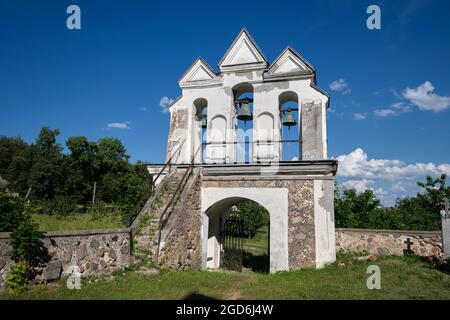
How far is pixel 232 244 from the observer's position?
1404 cm

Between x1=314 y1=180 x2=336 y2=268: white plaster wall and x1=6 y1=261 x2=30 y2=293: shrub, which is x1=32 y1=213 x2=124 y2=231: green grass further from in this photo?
x1=314 y1=180 x2=336 y2=268: white plaster wall

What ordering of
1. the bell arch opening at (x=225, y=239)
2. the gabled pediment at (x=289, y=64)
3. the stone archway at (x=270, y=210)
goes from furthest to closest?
the bell arch opening at (x=225, y=239)
the gabled pediment at (x=289, y=64)
the stone archway at (x=270, y=210)

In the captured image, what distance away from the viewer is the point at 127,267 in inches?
341

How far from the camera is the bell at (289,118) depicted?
12023 millimetres

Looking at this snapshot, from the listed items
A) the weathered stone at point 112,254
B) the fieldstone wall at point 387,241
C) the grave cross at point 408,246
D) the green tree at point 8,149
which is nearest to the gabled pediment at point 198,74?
the weathered stone at point 112,254

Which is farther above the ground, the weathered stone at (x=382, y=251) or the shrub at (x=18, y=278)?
the shrub at (x=18, y=278)

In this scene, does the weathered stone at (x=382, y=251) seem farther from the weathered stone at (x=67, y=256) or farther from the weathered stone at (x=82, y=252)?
the weathered stone at (x=67, y=256)

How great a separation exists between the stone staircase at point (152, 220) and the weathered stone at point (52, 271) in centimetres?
220

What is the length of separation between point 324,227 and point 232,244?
5026 mm

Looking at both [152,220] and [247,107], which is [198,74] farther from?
[152,220]

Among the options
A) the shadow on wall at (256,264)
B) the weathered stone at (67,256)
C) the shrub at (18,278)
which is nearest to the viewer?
the shrub at (18,278)

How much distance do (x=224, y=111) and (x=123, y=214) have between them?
5.59 m

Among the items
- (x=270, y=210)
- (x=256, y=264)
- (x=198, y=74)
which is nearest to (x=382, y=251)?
(x=270, y=210)

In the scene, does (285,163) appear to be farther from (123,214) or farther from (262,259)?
(262,259)
